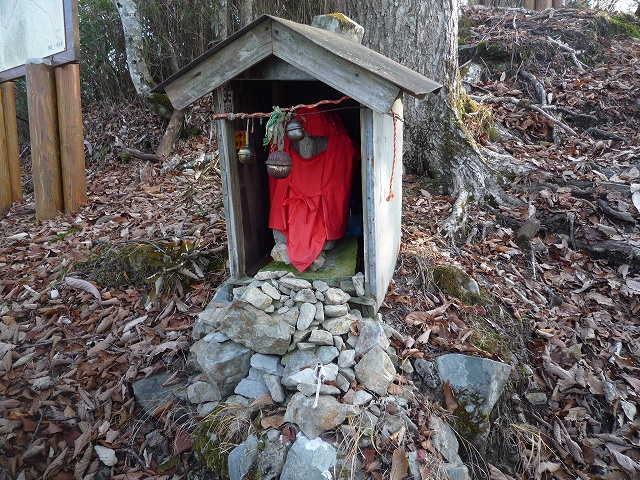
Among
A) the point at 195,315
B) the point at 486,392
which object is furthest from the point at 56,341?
the point at 486,392

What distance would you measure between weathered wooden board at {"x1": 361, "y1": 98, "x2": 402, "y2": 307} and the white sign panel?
396cm

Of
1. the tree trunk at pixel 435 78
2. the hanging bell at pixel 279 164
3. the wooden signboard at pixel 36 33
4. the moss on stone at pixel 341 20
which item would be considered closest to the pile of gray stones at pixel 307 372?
the hanging bell at pixel 279 164

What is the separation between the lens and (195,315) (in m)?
3.92

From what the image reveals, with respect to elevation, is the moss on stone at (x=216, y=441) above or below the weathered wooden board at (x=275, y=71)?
below

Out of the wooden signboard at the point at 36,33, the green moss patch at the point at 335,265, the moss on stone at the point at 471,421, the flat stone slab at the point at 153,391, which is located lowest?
the moss on stone at the point at 471,421

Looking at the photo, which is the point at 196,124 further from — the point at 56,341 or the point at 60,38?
the point at 56,341

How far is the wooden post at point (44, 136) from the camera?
5.51m

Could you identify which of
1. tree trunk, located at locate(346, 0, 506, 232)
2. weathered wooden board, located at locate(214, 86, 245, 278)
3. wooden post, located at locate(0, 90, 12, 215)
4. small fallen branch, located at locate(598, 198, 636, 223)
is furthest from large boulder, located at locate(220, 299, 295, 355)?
wooden post, located at locate(0, 90, 12, 215)

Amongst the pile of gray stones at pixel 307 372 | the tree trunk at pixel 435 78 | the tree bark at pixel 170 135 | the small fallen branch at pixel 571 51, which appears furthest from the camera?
the small fallen branch at pixel 571 51

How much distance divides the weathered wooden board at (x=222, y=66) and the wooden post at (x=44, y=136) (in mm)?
3114

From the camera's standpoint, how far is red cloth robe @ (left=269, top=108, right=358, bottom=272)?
3.66m

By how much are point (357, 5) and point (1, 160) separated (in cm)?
483

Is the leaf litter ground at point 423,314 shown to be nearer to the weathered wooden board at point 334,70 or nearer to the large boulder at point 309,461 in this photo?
the large boulder at point 309,461

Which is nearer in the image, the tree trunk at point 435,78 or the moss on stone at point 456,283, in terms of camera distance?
the moss on stone at point 456,283
